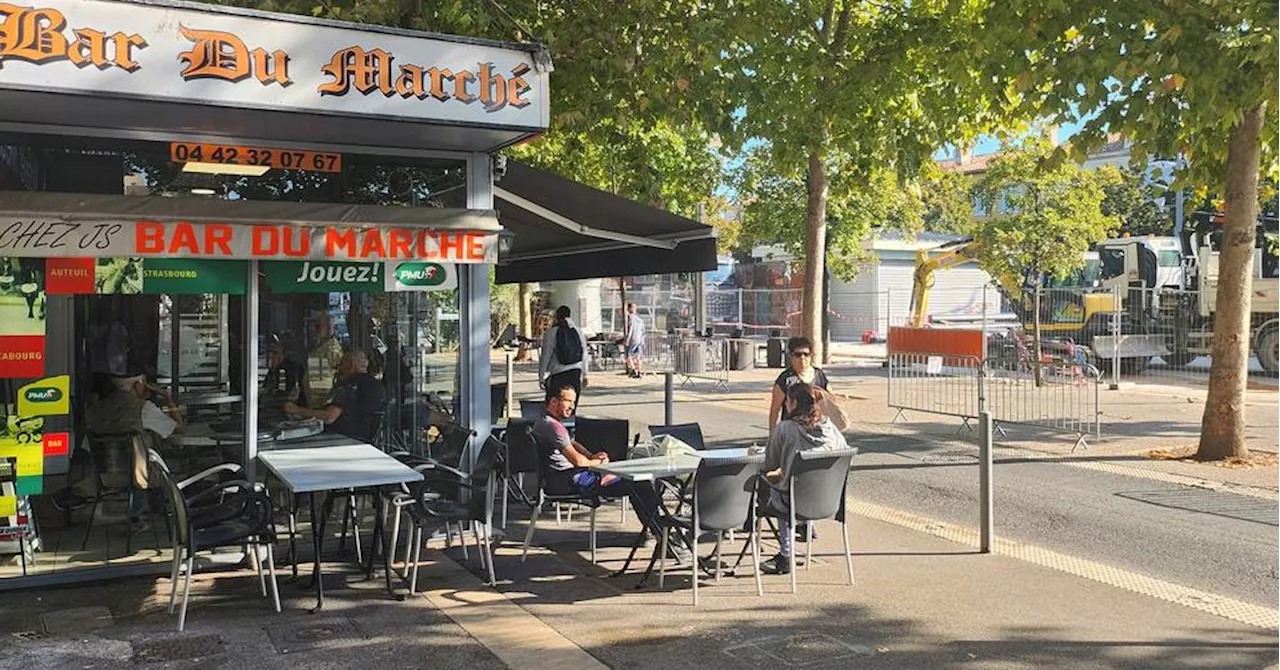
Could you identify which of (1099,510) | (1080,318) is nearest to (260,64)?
(1099,510)

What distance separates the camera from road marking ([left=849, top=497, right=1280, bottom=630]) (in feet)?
19.4

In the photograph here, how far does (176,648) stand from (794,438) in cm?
373

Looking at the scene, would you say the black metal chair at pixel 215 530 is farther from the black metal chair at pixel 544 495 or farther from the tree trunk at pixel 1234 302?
the tree trunk at pixel 1234 302

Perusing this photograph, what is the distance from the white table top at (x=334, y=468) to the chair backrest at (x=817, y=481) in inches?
87.6

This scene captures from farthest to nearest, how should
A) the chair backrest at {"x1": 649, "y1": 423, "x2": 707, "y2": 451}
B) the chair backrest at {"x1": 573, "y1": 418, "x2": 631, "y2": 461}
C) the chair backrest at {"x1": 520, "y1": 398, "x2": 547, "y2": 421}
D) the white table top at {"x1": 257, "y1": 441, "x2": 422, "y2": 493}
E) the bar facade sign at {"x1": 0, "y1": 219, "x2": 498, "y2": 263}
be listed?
1. the chair backrest at {"x1": 520, "y1": 398, "x2": 547, "y2": 421}
2. the chair backrest at {"x1": 573, "y1": 418, "x2": 631, "y2": 461}
3. the chair backrest at {"x1": 649, "y1": 423, "x2": 707, "y2": 451}
4. the white table top at {"x1": 257, "y1": 441, "x2": 422, "y2": 493}
5. the bar facade sign at {"x1": 0, "y1": 219, "x2": 498, "y2": 263}

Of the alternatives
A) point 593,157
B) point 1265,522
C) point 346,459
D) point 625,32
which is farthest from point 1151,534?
point 593,157

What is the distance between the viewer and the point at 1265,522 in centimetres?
820

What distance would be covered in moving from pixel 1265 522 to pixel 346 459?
6.93 m

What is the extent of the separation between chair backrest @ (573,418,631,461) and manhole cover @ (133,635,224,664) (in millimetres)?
3235

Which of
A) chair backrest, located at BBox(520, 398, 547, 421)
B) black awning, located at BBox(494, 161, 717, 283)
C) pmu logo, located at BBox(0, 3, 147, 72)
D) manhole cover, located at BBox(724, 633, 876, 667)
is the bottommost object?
manhole cover, located at BBox(724, 633, 876, 667)

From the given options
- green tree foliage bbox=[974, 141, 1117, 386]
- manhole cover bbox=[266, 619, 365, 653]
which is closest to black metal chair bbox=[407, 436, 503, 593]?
manhole cover bbox=[266, 619, 365, 653]

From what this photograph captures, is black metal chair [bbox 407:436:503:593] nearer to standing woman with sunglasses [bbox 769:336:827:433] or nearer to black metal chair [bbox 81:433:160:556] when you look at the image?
standing woman with sunglasses [bbox 769:336:827:433]

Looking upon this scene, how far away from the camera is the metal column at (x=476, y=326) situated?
25.0 feet

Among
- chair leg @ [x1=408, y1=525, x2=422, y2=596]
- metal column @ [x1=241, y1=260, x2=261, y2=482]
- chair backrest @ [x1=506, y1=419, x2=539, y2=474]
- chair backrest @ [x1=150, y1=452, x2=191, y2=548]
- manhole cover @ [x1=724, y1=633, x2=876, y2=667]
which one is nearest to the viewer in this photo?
manhole cover @ [x1=724, y1=633, x2=876, y2=667]
